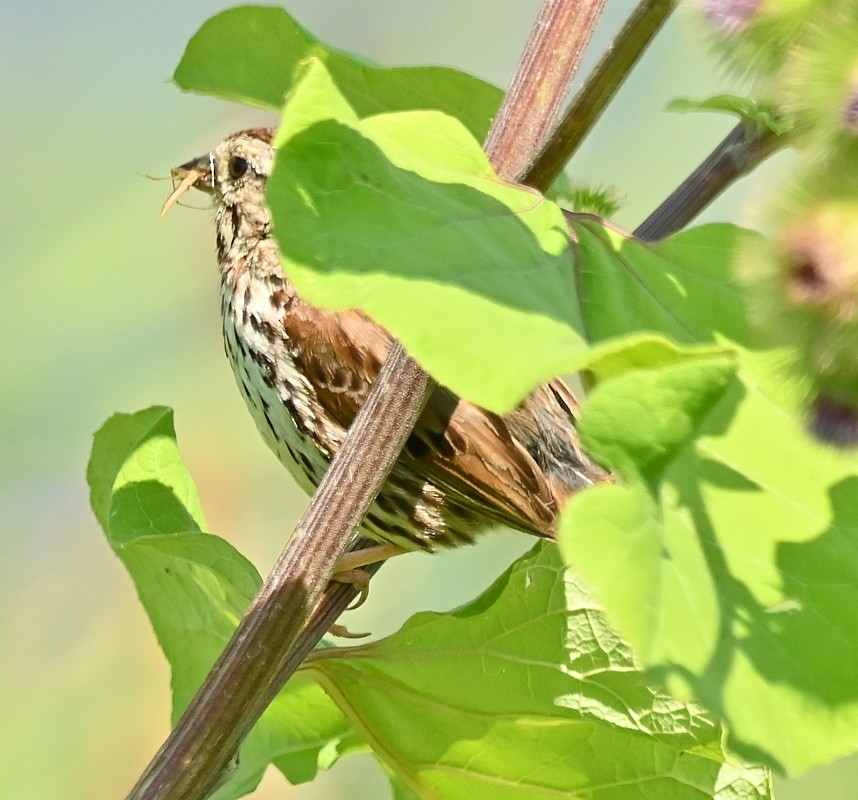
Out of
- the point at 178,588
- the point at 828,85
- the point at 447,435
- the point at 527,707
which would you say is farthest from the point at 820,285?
the point at 447,435

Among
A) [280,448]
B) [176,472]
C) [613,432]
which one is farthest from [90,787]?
[613,432]

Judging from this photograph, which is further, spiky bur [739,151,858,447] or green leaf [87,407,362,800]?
green leaf [87,407,362,800]

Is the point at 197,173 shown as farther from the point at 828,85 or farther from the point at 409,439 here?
the point at 828,85

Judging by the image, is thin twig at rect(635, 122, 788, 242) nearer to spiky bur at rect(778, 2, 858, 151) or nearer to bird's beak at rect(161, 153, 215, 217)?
spiky bur at rect(778, 2, 858, 151)

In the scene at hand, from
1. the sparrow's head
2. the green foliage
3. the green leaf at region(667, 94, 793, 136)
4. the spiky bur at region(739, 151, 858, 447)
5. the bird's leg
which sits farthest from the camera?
the sparrow's head

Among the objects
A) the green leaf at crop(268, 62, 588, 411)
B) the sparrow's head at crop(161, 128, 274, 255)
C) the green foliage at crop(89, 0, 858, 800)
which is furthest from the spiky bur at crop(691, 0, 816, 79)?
the sparrow's head at crop(161, 128, 274, 255)

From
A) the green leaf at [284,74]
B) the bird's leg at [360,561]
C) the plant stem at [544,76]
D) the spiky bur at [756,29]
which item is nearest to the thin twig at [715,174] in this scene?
the green leaf at [284,74]

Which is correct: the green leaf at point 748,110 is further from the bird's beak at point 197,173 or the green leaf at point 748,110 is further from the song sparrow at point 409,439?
the bird's beak at point 197,173
